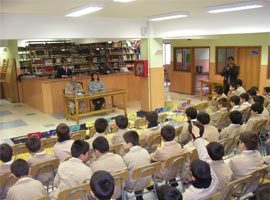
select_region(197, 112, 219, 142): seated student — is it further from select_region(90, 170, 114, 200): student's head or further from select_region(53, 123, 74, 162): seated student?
select_region(90, 170, 114, 200): student's head

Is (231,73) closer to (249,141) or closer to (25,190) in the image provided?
(249,141)

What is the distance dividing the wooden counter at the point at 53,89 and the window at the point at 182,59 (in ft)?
8.84

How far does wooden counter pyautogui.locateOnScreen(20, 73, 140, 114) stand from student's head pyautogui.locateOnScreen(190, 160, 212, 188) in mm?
7627

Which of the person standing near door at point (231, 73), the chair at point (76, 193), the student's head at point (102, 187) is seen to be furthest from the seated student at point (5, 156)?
the person standing near door at point (231, 73)

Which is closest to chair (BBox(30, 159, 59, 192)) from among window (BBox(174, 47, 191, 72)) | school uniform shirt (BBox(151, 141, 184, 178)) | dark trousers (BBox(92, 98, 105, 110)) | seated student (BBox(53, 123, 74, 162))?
seated student (BBox(53, 123, 74, 162))

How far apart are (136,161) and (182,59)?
10278mm

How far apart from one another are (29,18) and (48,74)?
4.81 metres

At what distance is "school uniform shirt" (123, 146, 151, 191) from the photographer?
3740 millimetres

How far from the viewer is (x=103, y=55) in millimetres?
13609

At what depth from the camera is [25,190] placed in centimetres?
304

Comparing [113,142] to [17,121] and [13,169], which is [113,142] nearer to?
[13,169]

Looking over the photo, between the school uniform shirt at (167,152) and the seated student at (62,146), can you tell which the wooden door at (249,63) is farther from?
the seated student at (62,146)

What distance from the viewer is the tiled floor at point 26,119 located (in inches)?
318

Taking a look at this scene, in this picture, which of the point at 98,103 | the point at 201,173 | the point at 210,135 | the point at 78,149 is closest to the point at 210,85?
the point at 98,103
